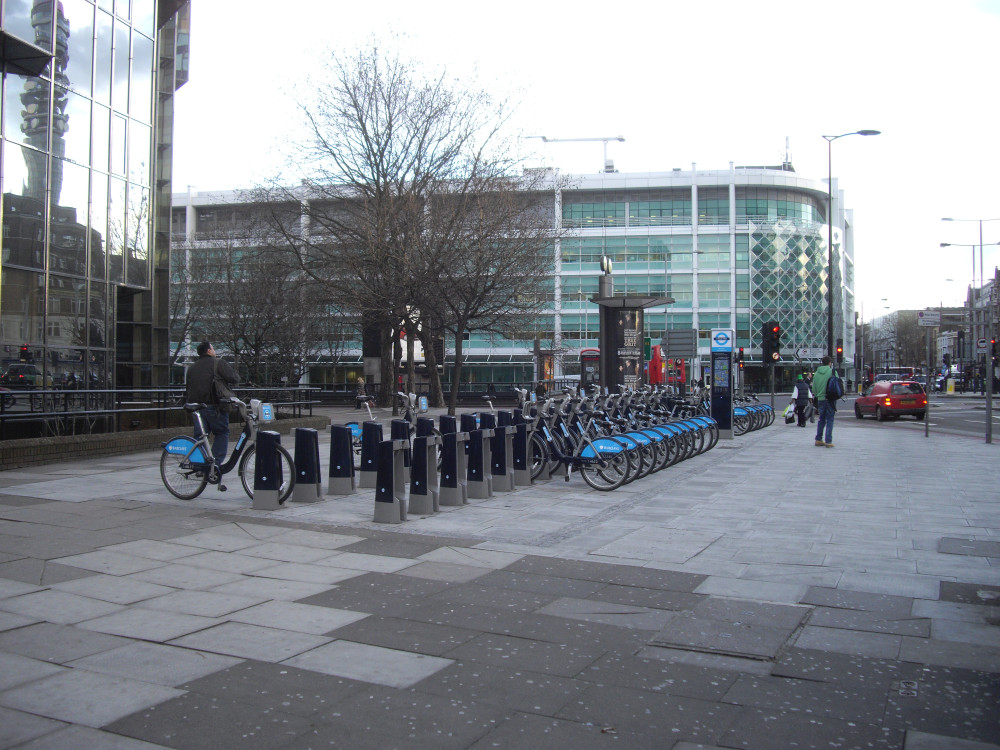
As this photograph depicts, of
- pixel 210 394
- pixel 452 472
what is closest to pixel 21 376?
pixel 210 394

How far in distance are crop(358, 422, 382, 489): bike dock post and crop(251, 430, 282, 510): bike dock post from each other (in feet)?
3.42

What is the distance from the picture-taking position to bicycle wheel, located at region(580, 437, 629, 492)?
Result: 34.5 ft

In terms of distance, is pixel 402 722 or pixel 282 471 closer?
pixel 402 722

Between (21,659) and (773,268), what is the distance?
71018mm

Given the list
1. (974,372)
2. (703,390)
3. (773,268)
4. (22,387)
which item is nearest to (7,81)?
(22,387)

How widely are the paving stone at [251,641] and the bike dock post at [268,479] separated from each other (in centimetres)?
409

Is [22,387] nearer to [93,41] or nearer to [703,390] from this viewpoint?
[93,41]

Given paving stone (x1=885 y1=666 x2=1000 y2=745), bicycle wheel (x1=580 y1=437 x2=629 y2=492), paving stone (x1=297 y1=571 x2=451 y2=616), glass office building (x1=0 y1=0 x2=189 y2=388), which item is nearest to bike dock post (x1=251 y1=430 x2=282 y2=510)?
paving stone (x1=297 y1=571 x2=451 y2=616)

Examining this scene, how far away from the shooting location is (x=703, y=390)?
20141mm

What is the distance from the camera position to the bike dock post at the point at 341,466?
33.0ft

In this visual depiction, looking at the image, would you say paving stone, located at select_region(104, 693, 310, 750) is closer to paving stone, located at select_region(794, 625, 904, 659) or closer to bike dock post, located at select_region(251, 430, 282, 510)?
paving stone, located at select_region(794, 625, 904, 659)

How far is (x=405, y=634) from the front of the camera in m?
4.76

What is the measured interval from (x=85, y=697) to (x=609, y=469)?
7613 millimetres

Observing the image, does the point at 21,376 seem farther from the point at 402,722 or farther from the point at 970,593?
the point at 970,593
